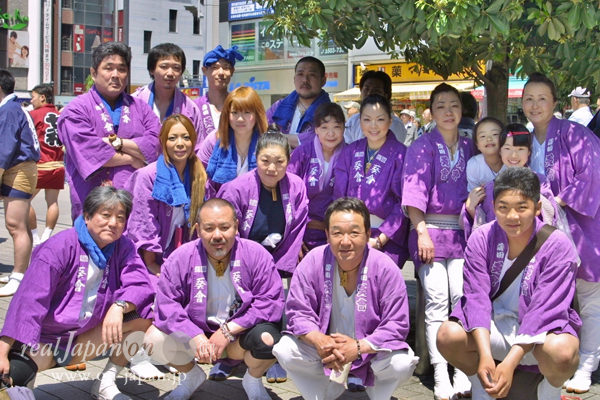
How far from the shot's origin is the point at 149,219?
414cm

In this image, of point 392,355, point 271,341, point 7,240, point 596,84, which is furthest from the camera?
point 7,240

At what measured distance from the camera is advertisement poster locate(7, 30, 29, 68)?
1442 inches

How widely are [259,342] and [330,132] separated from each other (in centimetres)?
157

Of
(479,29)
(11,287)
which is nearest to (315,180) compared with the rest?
(479,29)

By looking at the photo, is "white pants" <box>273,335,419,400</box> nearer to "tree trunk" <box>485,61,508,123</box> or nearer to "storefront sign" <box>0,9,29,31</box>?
"tree trunk" <box>485,61,508,123</box>

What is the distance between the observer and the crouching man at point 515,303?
10.4ft

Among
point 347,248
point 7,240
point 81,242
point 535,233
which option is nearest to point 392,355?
point 347,248

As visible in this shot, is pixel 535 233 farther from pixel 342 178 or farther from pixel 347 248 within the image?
pixel 342 178

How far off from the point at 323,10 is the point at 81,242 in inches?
75.4

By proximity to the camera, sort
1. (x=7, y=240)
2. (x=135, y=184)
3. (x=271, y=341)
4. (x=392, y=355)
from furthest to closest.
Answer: (x=7, y=240) < (x=135, y=184) < (x=271, y=341) < (x=392, y=355)

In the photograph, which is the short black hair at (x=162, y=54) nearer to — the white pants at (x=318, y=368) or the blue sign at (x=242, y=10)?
the white pants at (x=318, y=368)

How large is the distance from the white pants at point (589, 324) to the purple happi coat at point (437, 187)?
2.69 ft

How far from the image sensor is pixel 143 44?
40.5 m

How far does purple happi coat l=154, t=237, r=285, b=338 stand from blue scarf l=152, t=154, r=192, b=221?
530mm
